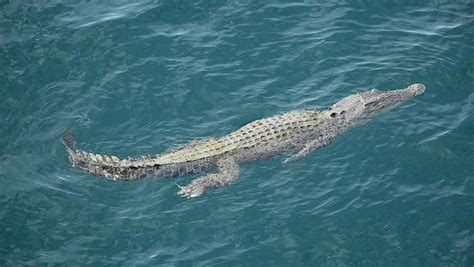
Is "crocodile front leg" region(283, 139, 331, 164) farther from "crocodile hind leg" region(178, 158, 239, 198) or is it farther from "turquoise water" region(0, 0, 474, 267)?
"crocodile hind leg" region(178, 158, 239, 198)

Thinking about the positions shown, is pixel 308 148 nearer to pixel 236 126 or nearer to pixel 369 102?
pixel 236 126

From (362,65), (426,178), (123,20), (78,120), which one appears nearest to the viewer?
(426,178)

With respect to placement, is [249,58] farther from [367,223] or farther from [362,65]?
[367,223]

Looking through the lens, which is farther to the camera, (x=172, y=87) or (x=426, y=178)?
(x=172, y=87)

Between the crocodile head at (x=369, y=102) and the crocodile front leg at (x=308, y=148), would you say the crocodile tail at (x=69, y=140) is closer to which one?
the crocodile front leg at (x=308, y=148)

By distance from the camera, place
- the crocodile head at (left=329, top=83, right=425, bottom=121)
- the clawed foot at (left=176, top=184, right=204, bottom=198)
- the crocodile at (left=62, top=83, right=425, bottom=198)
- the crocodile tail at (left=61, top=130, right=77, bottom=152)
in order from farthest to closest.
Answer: the crocodile head at (left=329, top=83, right=425, bottom=121) → the crocodile tail at (left=61, top=130, right=77, bottom=152) → the crocodile at (left=62, top=83, right=425, bottom=198) → the clawed foot at (left=176, top=184, right=204, bottom=198)

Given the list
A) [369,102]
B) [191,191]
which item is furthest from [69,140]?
[369,102]

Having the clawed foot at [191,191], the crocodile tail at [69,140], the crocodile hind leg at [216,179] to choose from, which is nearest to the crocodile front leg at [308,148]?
the crocodile hind leg at [216,179]

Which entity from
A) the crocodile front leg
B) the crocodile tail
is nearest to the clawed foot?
the crocodile front leg

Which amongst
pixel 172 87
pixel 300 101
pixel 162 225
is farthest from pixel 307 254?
pixel 172 87
